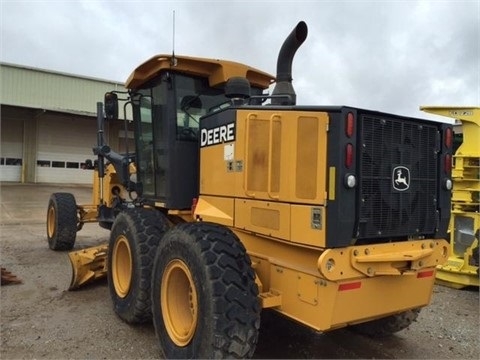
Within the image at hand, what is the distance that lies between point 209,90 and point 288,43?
3.62 ft

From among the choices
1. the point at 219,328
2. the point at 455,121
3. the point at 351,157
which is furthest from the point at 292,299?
the point at 455,121

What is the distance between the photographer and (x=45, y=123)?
27.2 metres

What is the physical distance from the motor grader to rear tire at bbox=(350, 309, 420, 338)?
0.04 ft

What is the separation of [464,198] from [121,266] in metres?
4.80

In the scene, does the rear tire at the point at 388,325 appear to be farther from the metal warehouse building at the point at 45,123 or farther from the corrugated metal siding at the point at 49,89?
the corrugated metal siding at the point at 49,89

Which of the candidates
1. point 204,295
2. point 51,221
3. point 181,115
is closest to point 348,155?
point 204,295

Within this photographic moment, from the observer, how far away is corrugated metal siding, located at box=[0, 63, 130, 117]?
81.1 feet

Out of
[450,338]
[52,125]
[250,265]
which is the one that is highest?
[52,125]

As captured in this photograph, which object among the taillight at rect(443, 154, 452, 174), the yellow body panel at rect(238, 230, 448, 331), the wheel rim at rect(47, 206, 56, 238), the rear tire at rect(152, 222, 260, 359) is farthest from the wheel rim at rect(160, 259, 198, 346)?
the wheel rim at rect(47, 206, 56, 238)

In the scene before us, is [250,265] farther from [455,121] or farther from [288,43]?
[455,121]

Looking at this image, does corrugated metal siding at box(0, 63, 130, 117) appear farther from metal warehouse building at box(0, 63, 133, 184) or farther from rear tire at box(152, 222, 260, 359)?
rear tire at box(152, 222, 260, 359)

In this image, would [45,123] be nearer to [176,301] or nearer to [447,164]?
[176,301]

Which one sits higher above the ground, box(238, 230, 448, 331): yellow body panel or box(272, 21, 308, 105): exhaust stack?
box(272, 21, 308, 105): exhaust stack

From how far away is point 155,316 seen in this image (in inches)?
154
